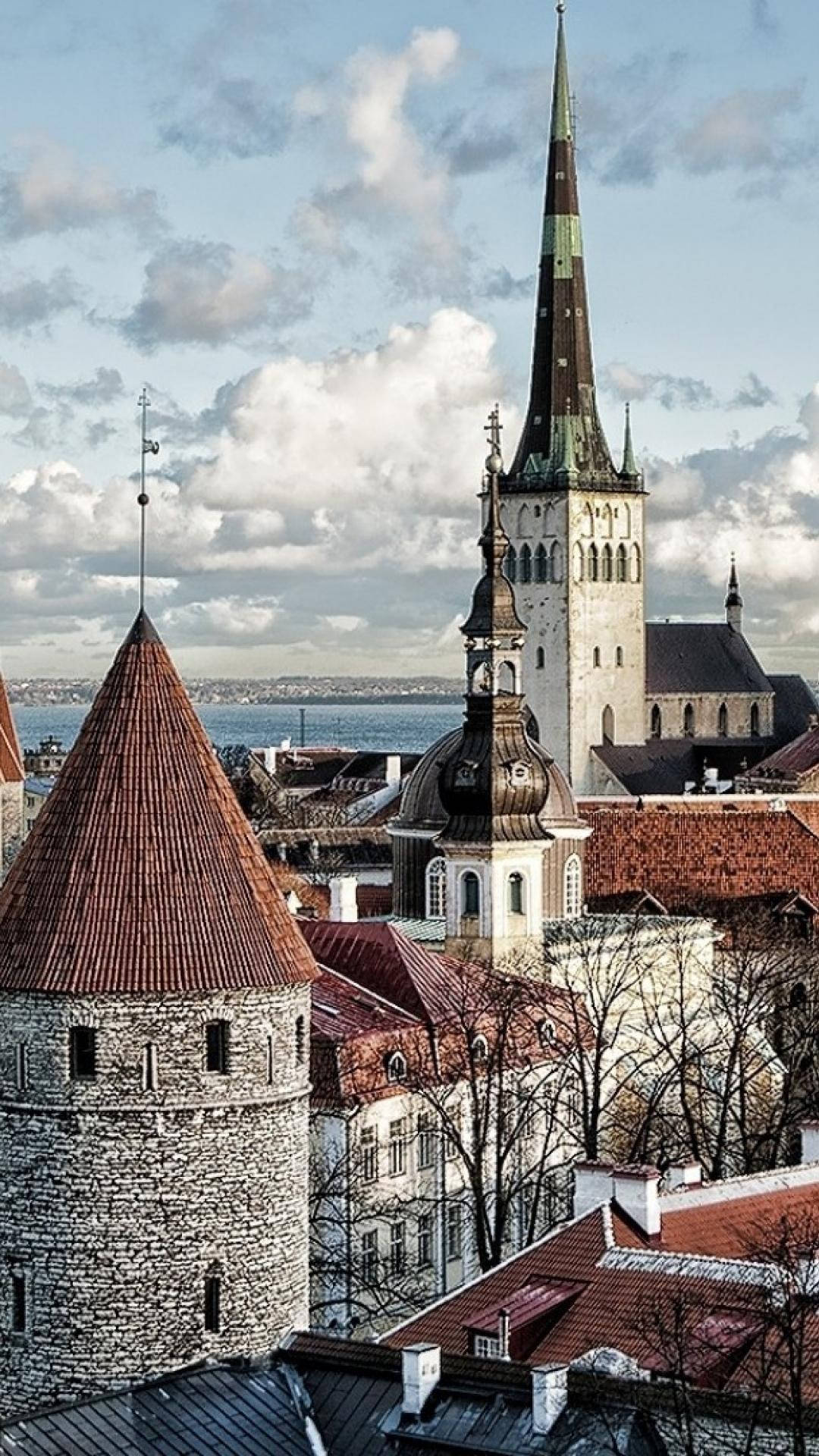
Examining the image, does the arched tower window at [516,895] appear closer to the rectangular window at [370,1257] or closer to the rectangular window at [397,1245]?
the rectangular window at [397,1245]

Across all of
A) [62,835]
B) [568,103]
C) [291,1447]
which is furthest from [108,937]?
[568,103]

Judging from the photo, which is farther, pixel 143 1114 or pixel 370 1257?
pixel 370 1257

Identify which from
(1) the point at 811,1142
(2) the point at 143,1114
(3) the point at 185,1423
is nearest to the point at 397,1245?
(1) the point at 811,1142

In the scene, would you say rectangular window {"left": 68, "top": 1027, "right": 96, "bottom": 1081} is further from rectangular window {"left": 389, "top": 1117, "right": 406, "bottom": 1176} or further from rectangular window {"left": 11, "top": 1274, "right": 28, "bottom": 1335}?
rectangular window {"left": 389, "top": 1117, "right": 406, "bottom": 1176}

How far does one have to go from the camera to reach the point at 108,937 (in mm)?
31281

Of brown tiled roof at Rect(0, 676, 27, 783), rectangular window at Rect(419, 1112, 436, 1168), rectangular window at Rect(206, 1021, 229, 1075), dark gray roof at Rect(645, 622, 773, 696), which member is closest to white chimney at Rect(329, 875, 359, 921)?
rectangular window at Rect(419, 1112, 436, 1168)

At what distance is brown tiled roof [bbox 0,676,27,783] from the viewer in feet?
258

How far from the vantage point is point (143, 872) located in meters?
31.9

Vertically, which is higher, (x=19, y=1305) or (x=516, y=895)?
(x=516, y=895)

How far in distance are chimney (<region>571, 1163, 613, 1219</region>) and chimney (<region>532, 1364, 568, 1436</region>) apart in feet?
27.1

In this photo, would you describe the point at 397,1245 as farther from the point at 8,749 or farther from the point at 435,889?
the point at 8,749

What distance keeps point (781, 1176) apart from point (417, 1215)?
38.8 feet

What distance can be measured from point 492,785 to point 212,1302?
28.1 metres

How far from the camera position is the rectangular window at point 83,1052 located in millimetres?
30719
